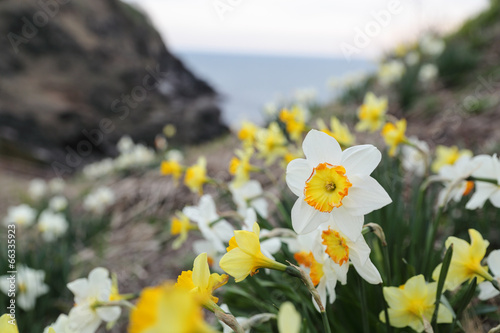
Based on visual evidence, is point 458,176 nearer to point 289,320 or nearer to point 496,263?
point 496,263

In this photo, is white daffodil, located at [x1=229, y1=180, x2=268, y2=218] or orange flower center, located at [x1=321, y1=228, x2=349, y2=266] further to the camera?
white daffodil, located at [x1=229, y1=180, x2=268, y2=218]

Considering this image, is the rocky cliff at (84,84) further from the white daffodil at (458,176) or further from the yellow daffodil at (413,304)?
the yellow daffodil at (413,304)

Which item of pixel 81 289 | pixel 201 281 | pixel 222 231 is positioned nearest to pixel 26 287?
pixel 81 289

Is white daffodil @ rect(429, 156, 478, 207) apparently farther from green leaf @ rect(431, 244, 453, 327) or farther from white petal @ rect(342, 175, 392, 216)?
white petal @ rect(342, 175, 392, 216)

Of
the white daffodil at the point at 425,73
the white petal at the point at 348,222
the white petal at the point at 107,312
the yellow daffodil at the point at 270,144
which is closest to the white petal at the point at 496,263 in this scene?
the white petal at the point at 348,222

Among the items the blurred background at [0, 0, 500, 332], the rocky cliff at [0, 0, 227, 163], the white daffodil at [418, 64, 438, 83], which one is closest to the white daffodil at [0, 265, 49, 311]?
the blurred background at [0, 0, 500, 332]

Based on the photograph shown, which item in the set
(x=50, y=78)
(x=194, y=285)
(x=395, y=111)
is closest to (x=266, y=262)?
(x=194, y=285)
